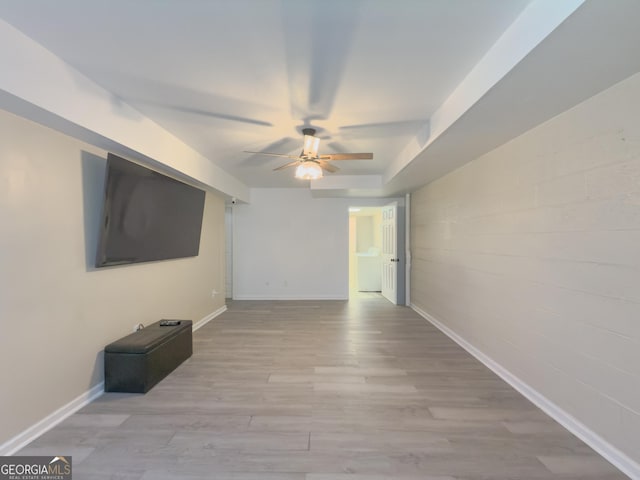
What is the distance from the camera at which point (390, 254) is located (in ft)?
22.2

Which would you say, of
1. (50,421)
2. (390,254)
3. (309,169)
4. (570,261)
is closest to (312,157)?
(309,169)

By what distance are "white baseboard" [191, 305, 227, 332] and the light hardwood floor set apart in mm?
1096

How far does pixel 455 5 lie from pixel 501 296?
263 centimetres

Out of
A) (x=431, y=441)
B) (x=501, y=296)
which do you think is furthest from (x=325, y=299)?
(x=431, y=441)

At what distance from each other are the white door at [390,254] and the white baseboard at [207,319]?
11.6 feet

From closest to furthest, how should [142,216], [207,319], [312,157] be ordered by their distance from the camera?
[142,216]
[312,157]
[207,319]

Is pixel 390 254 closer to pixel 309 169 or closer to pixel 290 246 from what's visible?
pixel 290 246

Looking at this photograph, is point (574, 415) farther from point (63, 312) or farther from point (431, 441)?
point (63, 312)

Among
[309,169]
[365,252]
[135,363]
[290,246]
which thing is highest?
[309,169]

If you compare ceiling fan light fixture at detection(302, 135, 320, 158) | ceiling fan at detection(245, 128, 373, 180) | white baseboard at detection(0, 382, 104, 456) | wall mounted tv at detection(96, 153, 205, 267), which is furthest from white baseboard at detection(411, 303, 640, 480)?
wall mounted tv at detection(96, 153, 205, 267)

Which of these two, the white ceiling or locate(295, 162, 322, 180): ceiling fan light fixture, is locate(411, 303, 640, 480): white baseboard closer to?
the white ceiling

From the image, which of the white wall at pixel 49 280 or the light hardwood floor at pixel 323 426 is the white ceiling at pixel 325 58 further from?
the light hardwood floor at pixel 323 426

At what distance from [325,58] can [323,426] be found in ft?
8.50

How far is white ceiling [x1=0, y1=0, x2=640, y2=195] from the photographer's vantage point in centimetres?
156
